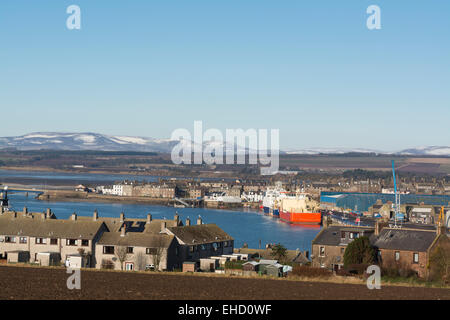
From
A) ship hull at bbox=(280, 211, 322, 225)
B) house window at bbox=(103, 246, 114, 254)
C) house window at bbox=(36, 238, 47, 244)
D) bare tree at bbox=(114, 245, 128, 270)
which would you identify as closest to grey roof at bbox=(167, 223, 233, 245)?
bare tree at bbox=(114, 245, 128, 270)

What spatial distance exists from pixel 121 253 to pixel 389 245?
7.70 meters

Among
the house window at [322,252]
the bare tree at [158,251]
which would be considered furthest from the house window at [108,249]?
the house window at [322,252]

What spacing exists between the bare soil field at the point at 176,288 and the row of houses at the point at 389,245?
641cm

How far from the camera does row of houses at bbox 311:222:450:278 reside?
772 inches

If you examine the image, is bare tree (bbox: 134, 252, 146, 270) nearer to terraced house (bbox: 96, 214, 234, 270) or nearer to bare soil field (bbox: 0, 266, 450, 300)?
terraced house (bbox: 96, 214, 234, 270)

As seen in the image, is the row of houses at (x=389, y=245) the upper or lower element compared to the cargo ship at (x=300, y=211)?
upper

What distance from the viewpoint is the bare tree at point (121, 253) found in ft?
69.1

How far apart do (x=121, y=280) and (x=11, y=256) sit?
907cm

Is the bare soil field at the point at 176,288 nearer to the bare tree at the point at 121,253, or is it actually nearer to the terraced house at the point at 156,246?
the terraced house at the point at 156,246

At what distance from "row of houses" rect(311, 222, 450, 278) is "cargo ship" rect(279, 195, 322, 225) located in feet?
128
